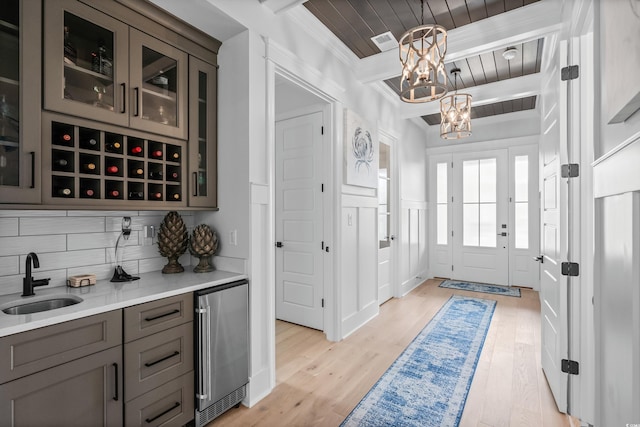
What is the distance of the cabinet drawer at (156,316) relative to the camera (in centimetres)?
161

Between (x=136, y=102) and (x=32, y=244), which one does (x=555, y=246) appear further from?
(x=32, y=244)

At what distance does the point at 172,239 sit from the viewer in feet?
7.34

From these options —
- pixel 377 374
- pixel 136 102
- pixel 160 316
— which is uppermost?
pixel 136 102

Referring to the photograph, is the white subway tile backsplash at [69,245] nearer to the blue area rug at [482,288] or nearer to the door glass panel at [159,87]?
the door glass panel at [159,87]

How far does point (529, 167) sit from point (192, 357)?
223 inches

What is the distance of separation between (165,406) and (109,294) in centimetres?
69

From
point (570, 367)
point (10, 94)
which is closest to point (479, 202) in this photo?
point (570, 367)

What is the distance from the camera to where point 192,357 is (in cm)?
190

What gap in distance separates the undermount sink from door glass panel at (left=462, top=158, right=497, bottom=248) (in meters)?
5.71

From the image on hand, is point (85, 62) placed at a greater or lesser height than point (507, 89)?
lesser

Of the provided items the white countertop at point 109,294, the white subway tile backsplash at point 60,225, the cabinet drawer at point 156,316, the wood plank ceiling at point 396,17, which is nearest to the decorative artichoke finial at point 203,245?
the white countertop at point 109,294

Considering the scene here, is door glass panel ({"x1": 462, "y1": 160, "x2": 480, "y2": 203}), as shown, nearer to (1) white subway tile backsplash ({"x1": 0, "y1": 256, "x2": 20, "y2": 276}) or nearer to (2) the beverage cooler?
(2) the beverage cooler

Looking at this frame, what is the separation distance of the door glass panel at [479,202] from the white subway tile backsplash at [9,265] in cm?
591

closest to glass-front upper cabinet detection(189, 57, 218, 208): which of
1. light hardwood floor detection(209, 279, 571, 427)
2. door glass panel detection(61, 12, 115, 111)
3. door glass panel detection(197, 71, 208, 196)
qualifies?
door glass panel detection(197, 71, 208, 196)
